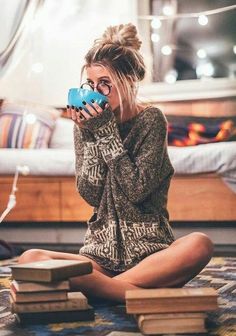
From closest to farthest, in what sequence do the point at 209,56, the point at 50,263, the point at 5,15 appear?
the point at 50,263 < the point at 209,56 < the point at 5,15

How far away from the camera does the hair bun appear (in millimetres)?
1828

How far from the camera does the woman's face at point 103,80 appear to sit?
1.77 metres

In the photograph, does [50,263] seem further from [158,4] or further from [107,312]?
[158,4]

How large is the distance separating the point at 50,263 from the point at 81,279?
0.11 metres

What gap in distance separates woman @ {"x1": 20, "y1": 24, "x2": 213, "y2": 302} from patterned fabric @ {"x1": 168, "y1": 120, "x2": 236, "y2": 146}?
1.41 meters

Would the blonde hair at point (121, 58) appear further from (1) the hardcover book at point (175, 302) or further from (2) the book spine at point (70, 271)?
(1) the hardcover book at point (175, 302)

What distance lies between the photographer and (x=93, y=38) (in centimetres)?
353

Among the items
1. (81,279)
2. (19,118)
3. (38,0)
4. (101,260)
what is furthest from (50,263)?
(38,0)

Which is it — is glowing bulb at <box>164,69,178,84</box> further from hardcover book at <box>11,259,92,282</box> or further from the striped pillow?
hardcover book at <box>11,259,92,282</box>

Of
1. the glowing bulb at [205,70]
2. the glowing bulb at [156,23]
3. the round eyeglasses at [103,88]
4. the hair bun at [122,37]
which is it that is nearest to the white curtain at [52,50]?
the glowing bulb at [156,23]

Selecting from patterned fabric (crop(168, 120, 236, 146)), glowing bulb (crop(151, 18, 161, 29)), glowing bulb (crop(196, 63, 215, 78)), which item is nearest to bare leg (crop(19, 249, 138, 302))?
patterned fabric (crop(168, 120, 236, 146))

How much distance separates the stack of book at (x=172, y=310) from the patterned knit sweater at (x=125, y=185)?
313mm

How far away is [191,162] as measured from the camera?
9.72 ft

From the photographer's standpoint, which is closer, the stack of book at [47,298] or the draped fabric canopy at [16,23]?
the stack of book at [47,298]
